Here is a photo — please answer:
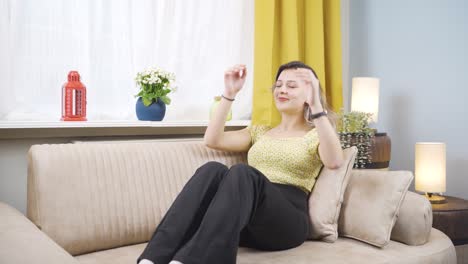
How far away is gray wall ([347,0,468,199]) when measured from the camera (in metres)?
2.52

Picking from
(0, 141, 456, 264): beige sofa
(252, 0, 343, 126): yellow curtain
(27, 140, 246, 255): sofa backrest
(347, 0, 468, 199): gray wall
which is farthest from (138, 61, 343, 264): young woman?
(347, 0, 468, 199): gray wall

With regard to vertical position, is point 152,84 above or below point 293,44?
below

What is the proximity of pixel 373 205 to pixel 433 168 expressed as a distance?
663mm

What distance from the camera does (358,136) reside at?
240cm

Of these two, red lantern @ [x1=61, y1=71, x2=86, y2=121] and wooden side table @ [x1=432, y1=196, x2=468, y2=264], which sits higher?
red lantern @ [x1=61, y1=71, x2=86, y2=121]

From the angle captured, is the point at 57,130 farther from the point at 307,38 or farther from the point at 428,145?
the point at 428,145

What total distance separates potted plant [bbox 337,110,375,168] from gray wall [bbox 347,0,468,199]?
464mm

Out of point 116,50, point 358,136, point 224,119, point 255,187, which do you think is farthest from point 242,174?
point 116,50

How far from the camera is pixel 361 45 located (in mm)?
3123

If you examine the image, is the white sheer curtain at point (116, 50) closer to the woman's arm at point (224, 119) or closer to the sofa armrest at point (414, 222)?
the woman's arm at point (224, 119)

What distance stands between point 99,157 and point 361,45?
1.94 m

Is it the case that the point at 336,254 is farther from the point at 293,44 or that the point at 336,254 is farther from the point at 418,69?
the point at 418,69

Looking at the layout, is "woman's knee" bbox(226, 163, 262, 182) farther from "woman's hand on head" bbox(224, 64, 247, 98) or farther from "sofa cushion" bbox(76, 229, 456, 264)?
"woman's hand on head" bbox(224, 64, 247, 98)

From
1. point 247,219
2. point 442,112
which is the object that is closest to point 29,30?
point 247,219
